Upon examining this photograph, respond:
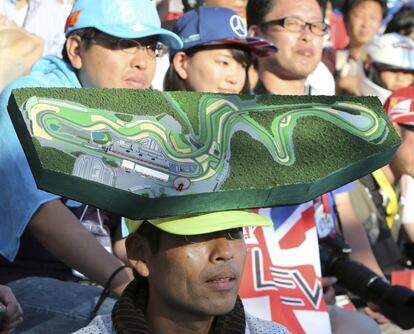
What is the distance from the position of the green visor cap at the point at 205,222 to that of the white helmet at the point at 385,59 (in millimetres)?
4731

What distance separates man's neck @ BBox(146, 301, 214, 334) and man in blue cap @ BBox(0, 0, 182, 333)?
664 millimetres

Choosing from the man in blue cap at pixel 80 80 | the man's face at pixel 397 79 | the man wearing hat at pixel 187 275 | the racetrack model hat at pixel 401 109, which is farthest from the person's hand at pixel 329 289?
the man's face at pixel 397 79

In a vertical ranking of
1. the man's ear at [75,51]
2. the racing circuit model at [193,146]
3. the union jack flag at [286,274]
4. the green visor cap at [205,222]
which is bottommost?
the union jack flag at [286,274]

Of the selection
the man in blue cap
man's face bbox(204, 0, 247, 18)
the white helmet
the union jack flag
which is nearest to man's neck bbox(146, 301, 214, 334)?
the man in blue cap

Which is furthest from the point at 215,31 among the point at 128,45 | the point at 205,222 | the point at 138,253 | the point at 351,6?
the point at 351,6

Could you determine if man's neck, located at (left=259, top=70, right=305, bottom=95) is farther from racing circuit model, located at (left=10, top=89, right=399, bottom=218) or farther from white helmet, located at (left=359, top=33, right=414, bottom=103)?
racing circuit model, located at (left=10, top=89, right=399, bottom=218)

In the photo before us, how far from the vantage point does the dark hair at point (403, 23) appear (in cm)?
846

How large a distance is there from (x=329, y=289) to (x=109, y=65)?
5.26 ft

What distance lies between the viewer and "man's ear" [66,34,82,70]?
405cm

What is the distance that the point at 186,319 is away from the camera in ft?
9.09

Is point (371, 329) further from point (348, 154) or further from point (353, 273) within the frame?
point (348, 154)

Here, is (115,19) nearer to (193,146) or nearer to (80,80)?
(80,80)

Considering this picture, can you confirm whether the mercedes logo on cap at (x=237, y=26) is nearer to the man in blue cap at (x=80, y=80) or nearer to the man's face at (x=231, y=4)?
the man in blue cap at (x=80, y=80)

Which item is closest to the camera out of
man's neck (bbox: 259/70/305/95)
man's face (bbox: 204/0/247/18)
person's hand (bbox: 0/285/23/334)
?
person's hand (bbox: 0/285/23/334)
